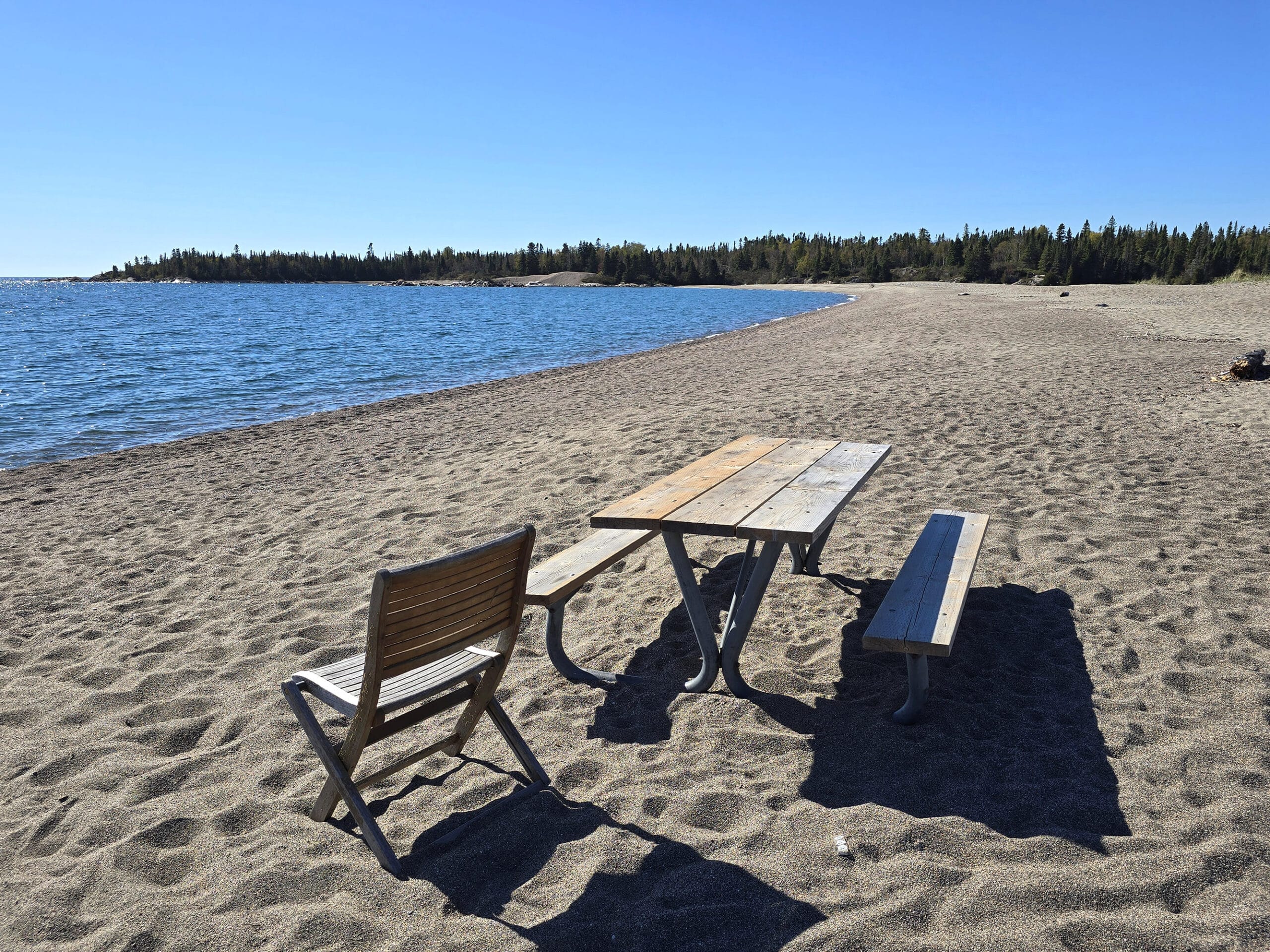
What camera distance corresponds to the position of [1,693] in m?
3.72

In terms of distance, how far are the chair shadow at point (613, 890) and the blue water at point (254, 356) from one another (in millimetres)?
10498

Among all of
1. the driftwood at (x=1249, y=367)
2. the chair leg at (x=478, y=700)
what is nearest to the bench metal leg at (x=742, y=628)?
the chair leg at (x=478, y=700)

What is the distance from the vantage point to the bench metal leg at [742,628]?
11.5 feet

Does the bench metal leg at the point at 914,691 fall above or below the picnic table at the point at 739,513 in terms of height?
below

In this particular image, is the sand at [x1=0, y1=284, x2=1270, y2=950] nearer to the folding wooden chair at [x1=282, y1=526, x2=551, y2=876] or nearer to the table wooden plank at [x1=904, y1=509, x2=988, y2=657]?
the folding wooden chair at [x1=282, y1=526, x2=551, y2=876]

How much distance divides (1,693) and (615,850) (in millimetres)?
3063

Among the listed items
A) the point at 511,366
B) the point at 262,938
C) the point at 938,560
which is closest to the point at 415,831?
the point at 262,938

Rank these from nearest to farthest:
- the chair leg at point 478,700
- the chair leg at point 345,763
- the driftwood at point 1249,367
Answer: the chair leg at point 345,763 < the chair leg at point 478,700 < the driftwood at point 1249,367

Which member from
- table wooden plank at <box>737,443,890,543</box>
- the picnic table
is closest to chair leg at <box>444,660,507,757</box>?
the picnic table

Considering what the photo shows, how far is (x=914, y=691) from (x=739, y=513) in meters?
1.01

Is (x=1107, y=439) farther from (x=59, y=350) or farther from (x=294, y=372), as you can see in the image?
(x=59, y=350)

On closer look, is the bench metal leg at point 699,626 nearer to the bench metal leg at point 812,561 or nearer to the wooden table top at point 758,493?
the wooden table top at point 758,493

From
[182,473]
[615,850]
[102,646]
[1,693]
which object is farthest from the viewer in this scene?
[182,473]

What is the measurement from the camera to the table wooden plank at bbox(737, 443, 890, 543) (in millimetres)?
3125
